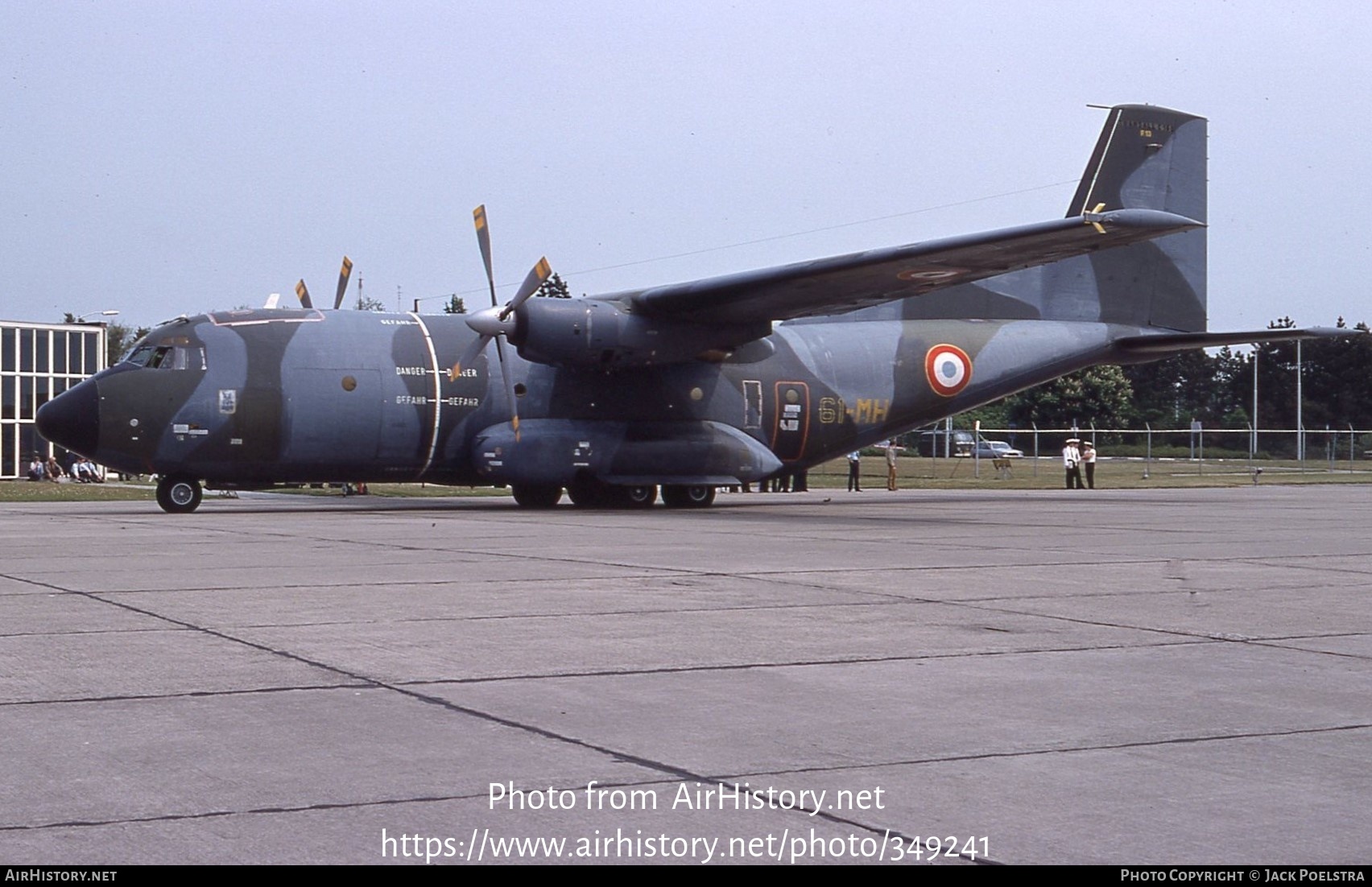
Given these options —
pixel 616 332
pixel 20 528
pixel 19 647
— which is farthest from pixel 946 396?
pixel 19 647

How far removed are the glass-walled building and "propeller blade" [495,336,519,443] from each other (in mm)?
43822

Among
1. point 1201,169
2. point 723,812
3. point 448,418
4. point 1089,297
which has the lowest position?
point 723,812

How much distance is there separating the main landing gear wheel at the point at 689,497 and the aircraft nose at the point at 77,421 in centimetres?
944

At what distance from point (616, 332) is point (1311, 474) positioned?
118 ft

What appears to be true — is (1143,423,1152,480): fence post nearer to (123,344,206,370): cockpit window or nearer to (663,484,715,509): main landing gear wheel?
(663,484,715,509): main landing gear wheel

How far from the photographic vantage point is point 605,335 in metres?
23.3

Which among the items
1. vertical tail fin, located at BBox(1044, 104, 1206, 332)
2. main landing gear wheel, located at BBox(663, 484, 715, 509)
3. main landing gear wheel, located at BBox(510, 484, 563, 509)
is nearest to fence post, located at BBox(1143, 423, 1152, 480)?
vertical tail fin, located at BBox(1044, 104, 1206, 332)

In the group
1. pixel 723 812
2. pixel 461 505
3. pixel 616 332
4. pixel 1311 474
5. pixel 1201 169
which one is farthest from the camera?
pixel 1311 474

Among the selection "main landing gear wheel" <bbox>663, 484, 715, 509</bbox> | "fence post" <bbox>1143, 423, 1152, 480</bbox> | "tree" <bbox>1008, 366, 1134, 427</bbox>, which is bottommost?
"main landing gear wheel" <bbox>663, 484, 715, 509</bbox>

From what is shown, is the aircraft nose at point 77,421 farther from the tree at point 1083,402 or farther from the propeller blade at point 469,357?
the tree at point 1083,402

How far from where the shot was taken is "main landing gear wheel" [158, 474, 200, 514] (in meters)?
22.7

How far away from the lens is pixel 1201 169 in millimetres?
29172

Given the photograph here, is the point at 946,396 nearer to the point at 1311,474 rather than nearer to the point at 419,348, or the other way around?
the point at 419,348

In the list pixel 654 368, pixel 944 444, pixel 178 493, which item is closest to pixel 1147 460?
pixel 944 444
